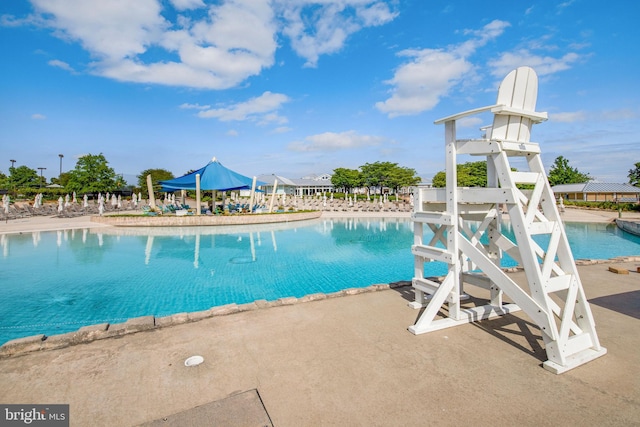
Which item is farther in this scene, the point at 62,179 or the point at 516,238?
the point at 62,179

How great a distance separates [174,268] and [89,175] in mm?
37716

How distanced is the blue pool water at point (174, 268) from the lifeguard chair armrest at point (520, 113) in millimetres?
5136

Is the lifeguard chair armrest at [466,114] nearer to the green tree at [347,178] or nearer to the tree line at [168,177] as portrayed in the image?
the tree line at [168,177]

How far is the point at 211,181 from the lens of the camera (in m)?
18.3

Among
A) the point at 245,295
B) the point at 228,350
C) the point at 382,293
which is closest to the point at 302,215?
the point at 245,295

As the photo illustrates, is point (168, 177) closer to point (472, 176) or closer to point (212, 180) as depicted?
point (212, 180)

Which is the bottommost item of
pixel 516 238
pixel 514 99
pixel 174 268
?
pixel 174 268

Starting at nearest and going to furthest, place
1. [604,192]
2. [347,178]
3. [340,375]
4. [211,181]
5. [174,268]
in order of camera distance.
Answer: [340,375]
[174,268]
[211,181]
[604,192]
[347,178]

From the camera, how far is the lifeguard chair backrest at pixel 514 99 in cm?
304

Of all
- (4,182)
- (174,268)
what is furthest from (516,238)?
(4,182)

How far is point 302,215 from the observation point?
2161cm

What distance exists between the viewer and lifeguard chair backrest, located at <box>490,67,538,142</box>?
3045 mm

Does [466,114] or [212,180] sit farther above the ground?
[212,180]

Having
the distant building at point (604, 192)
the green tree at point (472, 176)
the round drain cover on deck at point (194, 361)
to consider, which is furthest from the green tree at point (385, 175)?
the round drain cover on deck at point (194, 361)
